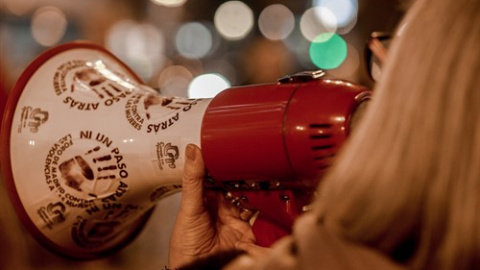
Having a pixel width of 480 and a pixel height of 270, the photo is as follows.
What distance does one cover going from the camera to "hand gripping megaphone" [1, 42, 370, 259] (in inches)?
38.6

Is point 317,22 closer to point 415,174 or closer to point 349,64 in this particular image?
point 349,64

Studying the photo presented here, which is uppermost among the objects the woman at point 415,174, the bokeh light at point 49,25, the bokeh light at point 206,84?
the woman at point 415,174

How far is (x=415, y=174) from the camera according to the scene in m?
0.69

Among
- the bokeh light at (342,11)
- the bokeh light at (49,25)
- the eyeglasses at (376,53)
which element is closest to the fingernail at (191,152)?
the eyeglasses at (376,53)

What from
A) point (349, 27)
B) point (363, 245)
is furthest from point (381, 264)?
point (349, 27)

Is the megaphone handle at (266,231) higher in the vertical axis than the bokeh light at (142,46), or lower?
higher

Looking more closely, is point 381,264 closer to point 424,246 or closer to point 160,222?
point 424,246

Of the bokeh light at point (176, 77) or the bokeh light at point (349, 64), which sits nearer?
the bokeh light at point (349, 64)

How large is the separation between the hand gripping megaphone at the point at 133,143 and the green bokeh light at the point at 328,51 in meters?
7.49

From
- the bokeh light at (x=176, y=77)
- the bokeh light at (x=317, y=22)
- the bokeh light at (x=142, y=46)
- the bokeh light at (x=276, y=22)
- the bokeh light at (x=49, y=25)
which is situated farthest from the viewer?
the bokeh light at (x=317, y=22)

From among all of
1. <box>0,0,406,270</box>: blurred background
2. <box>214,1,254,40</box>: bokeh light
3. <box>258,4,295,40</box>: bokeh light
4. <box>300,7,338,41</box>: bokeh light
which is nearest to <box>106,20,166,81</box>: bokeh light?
<box>0,0,406,270</box>: blurred background

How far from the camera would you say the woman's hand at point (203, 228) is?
45.7 inches

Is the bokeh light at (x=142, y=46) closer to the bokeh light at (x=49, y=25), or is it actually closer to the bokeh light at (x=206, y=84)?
the bokeh light at (x=206, y=84)

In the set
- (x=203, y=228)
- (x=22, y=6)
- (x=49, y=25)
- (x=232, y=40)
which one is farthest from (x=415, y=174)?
(x=232, y=40)
